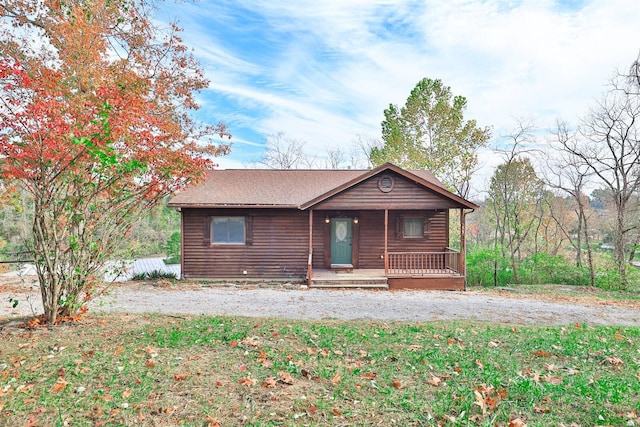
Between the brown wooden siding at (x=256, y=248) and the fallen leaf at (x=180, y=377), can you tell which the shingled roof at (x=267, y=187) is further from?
the fallen leaf at (x=180, y=377)

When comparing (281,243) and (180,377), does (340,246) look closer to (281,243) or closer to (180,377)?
(281,243)

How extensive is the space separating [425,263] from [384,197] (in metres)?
3.26

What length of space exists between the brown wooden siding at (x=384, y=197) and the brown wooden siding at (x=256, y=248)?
73.2 inches

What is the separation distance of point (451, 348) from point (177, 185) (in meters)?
5.83

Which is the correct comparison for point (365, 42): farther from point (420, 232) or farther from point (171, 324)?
point (171, 324)

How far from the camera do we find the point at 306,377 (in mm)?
3990

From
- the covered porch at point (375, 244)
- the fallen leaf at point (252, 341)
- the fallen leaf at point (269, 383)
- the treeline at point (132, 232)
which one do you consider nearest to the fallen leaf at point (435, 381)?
the fallen leaf at point (269, 383)

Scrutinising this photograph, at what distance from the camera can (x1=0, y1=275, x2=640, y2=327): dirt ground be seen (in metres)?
7.73

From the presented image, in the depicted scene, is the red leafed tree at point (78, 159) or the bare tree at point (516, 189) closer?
the red leafed tree at point (78, 159)

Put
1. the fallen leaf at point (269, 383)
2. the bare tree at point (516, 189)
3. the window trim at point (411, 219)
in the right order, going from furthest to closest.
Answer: the bare tree at point (516, 189) → the window trim at point (411, 219) → the fallen leaf at point (269, 383)

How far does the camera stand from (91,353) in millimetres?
4441

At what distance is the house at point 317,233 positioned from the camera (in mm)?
12570

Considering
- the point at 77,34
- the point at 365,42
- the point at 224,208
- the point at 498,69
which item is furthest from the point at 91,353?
the point at 498,69

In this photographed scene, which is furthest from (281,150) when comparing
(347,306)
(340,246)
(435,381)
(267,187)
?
(435,381)
